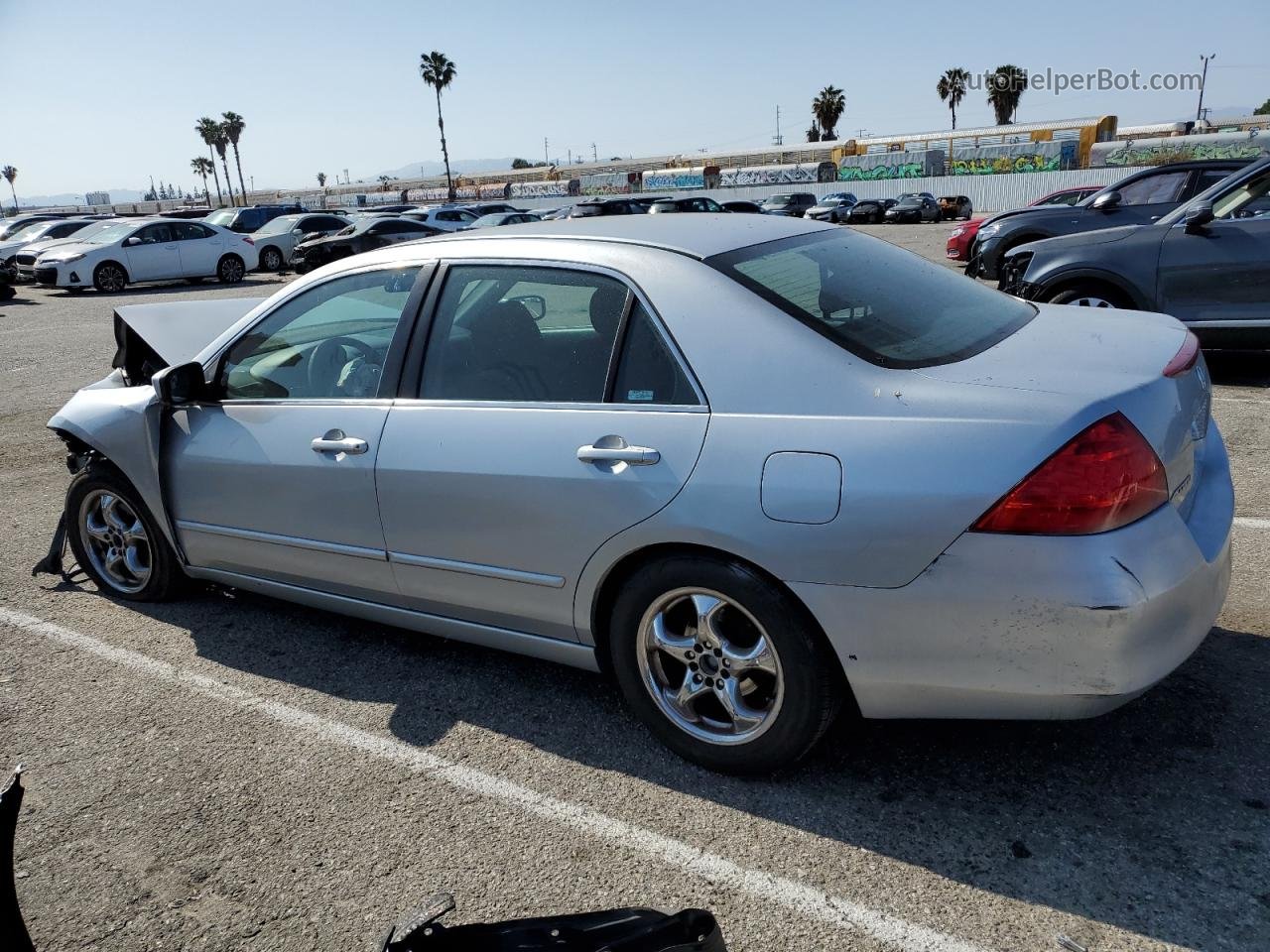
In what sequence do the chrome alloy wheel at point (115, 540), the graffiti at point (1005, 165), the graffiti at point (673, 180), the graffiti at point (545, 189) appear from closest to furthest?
the chrome alloy wheel at point (115, 540)
the graffiti at point (1005, 165)
the graffiti at point (673, 180)
the graffiti at point (545, 189)

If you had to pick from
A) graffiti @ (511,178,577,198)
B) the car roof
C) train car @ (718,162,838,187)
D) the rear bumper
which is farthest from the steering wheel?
graffiti @ (511,178,577,198)

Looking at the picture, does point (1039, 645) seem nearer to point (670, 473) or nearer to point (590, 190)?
point (670, 473)

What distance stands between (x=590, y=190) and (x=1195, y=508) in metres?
60.0

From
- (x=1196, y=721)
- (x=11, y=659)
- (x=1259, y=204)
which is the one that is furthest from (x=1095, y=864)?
(x=1259, y=204)

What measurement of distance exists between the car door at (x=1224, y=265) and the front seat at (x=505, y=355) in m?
5.95

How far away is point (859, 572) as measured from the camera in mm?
2486

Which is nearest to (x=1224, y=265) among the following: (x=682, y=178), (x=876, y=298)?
(x=876, y=298)

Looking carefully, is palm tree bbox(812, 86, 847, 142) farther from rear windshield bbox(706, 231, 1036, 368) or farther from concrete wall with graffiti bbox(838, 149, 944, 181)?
rear windshield bbox(706, 231, 1036, 368)

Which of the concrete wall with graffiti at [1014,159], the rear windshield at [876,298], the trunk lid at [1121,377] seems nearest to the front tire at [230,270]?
the rear windshield at [876,298]

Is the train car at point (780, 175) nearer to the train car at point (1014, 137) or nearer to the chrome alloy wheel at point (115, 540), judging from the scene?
the train car at point (1014, 137)

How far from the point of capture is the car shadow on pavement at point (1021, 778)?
2357 millimetres

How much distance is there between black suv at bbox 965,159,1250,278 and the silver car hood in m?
9.20

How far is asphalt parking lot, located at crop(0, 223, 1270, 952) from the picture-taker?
2373 millimetres

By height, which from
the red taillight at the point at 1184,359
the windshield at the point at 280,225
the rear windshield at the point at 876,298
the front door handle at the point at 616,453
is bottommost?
the windshield at the point at 280,225
